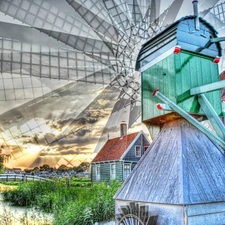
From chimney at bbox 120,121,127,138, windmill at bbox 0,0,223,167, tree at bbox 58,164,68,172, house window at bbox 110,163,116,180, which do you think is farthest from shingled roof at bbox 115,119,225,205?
chimney at bbox 120,121,127,138

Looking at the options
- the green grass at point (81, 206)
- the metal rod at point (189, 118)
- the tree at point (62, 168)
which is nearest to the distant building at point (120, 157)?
the tree at point (62, 168)

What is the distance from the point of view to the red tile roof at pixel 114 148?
18.1 metres

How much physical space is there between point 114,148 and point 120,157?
1975 mm

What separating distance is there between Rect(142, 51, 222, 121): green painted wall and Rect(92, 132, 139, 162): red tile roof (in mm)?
13490

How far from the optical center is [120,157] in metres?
17.5

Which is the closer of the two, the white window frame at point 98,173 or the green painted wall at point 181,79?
the green painted wall at point 181,79

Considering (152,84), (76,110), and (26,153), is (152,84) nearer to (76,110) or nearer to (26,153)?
(76,110)

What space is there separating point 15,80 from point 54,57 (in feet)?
4.91

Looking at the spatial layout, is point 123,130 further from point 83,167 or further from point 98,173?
point 83,167

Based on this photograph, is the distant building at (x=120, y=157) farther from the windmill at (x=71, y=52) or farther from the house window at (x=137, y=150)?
the windmill at (x=71, y=52)

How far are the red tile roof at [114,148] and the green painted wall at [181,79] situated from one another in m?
13.5

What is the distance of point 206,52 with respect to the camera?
4.39m

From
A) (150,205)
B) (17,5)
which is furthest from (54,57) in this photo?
(150,205)

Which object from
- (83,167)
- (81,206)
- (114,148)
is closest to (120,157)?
(114,148)
